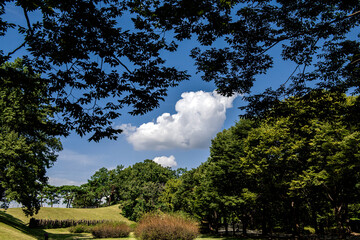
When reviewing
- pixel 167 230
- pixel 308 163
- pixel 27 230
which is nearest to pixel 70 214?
pixel 27 230

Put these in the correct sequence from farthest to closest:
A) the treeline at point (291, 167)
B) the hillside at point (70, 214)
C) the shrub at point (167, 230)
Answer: the hillside at point (70, 214), the shrub at point (167, 230), the treeline at point (291, 167)

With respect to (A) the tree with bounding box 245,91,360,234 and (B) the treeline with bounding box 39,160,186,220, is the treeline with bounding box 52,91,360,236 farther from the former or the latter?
(B) the treeline with bounding box 39,160,186,220

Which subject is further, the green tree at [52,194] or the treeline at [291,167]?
the green tree at [52,194]

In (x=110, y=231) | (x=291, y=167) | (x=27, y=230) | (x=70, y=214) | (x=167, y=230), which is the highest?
(x=291, y=167)

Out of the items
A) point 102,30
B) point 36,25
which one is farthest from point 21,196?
point 102,30

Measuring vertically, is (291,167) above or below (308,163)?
below

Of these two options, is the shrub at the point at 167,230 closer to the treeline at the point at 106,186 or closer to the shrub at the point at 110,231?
the shrub at the point at 110,231

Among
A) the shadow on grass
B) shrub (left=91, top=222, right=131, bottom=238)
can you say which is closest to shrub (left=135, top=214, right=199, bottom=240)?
shrub (left=91, top=222, right=131, bottom=238)

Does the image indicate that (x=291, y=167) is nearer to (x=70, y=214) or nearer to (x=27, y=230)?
(x=27, y=230)

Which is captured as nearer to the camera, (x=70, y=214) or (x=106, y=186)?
(x=70, y=214)

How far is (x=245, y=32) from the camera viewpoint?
6.61 m

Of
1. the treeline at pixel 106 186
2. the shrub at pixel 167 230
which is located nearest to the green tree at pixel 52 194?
the treeline at pixel 106 186

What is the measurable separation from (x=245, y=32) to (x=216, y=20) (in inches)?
53.3

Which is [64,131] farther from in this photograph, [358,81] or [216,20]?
[358,81]
